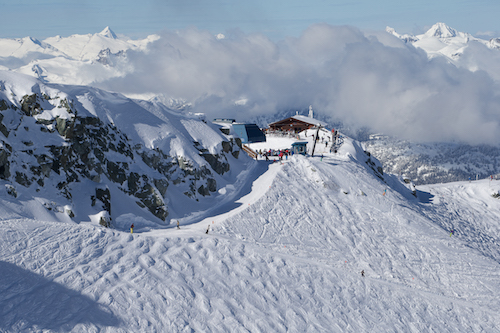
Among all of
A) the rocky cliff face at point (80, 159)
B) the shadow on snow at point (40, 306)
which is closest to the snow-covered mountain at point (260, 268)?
the shadow on snow at point (40, 306)

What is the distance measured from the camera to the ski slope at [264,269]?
24.9m

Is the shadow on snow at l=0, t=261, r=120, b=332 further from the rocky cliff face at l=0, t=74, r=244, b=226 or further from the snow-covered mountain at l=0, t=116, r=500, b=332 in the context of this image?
the rocky cliff face at l=0, t=74, r=244, b=226

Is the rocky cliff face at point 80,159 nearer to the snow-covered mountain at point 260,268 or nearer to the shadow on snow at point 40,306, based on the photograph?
Result: the snow-covered mountain at point 260,268

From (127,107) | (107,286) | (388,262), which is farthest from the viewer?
(127,107)

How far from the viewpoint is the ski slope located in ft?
81.6

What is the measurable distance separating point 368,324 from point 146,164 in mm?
25646

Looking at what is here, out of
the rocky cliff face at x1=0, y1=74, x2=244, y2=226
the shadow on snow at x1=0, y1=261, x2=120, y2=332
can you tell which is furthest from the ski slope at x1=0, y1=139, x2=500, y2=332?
the rocky cliff face at x1=0, y1=74, x2=244, y2=226

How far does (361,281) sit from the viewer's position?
34.1m

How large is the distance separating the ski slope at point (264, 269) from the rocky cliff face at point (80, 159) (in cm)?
334

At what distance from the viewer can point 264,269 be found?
3222cm

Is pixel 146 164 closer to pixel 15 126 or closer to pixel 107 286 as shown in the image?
pixel 15 126

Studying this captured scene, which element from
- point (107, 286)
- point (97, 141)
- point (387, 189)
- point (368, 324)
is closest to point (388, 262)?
point (368, 324)

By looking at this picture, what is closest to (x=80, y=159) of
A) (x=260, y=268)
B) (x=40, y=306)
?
(x=40, y=306)

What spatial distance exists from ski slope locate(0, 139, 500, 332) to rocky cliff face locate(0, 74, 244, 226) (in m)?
3.34
